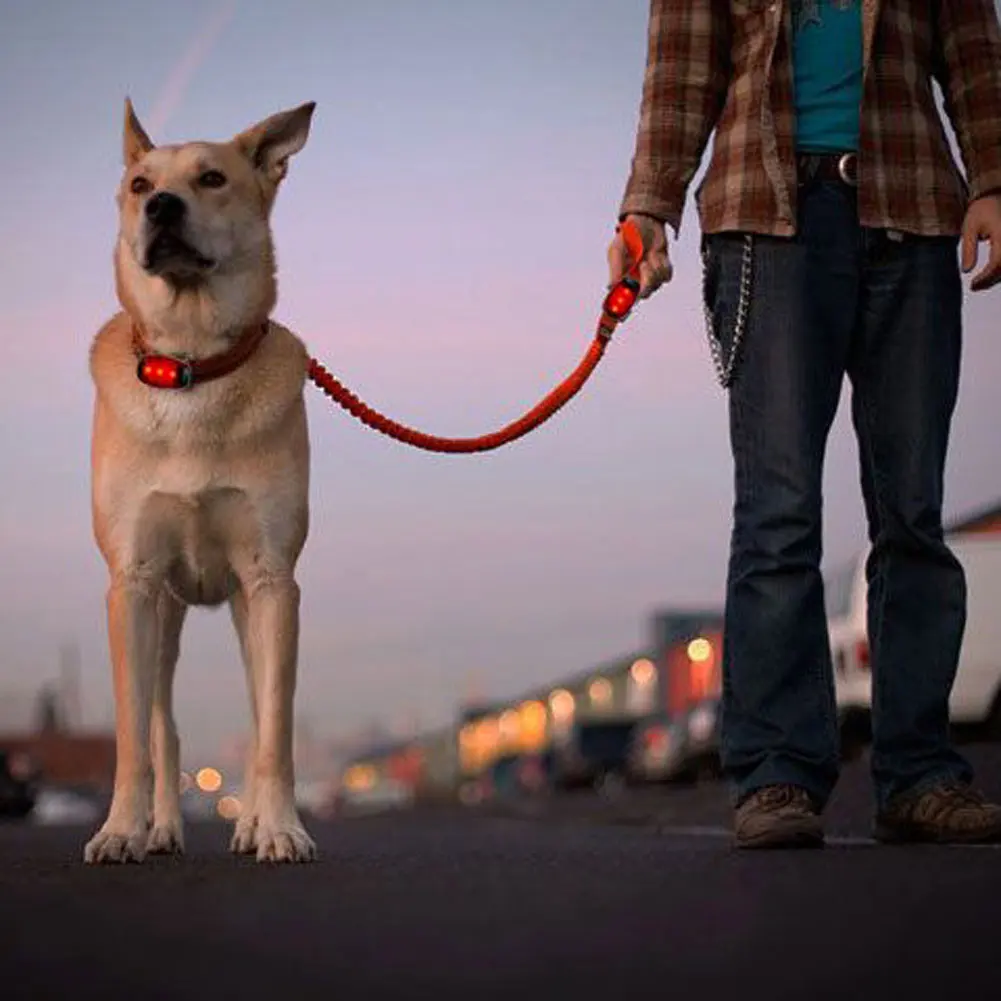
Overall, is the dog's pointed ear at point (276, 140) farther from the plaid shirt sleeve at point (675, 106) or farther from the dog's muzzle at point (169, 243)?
the plaid shirt sleeve at point (675, 106)

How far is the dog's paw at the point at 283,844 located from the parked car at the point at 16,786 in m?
20.7

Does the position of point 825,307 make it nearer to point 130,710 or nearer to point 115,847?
point 130,710

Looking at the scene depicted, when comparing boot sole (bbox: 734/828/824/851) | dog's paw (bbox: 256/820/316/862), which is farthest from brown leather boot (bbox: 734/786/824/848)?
dog's paw (bbox: 256/820/316/862)

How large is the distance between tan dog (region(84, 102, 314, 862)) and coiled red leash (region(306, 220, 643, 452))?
54cm

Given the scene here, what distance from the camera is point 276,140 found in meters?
6.11

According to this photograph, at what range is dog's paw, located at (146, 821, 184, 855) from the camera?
6.27 meters

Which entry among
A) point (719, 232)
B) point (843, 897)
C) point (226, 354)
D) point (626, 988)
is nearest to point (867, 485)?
point (719, 232)

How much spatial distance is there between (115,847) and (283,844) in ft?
1.51

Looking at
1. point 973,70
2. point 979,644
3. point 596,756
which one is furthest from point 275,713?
point 596,756

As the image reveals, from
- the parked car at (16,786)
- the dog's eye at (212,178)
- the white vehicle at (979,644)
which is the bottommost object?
the parked car at (16,786)

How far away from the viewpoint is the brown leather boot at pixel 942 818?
18.7 feet

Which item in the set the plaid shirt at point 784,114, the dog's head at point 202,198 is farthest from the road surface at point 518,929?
the plaid shirt at point 784,114

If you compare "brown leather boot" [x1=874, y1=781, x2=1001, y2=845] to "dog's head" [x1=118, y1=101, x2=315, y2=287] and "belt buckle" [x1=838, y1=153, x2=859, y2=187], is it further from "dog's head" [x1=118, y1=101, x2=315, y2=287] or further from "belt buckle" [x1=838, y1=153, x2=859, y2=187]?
"dog's head" [x1=118, y1=101, x2=315, y2=287]

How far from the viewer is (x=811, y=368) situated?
18.9 ft
